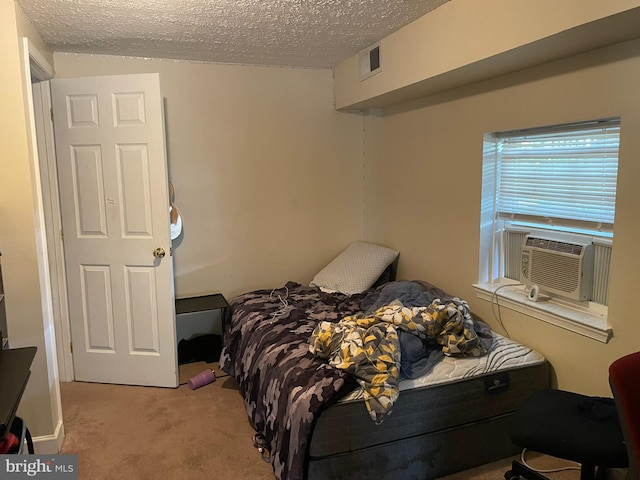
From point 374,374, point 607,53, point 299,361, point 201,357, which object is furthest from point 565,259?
point 201,357

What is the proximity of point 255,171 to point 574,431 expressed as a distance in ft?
9.09

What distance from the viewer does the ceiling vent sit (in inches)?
124

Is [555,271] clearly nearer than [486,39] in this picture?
No

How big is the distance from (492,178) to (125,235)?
234 cm

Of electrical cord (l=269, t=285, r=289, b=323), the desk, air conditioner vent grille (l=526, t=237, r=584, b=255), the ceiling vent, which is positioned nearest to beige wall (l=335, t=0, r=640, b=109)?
the ceiling vent

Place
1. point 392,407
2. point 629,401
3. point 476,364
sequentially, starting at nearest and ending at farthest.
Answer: point 629,401
point 392,407
point 476,364

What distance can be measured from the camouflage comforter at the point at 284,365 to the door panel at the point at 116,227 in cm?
56

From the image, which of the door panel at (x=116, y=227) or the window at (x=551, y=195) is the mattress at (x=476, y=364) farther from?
the door panel at (x=116, y=227)

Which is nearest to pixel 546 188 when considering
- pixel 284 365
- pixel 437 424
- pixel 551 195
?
pixel 551 195

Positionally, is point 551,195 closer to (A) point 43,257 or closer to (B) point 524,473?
(B) point 524,473

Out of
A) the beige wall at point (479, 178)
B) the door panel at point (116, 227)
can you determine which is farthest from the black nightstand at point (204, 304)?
the beige wall at point (479, 178)

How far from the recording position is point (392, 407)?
211 centimetres

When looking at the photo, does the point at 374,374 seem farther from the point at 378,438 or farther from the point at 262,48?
the point at 262,48

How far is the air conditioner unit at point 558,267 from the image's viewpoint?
2361 mm
